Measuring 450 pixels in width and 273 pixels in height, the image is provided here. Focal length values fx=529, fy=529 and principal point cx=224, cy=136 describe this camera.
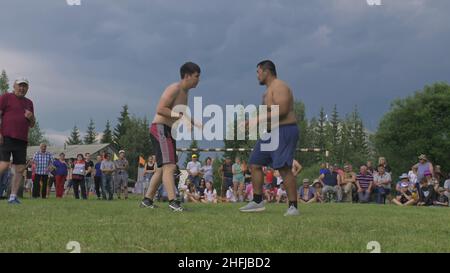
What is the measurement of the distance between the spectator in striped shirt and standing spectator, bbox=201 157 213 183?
17.6 feet

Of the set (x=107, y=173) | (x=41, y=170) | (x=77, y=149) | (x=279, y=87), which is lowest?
Result: (x=107, y=173)

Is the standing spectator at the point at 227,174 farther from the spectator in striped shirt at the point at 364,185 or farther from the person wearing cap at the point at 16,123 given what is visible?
the person wearing cap at the point at 16,123

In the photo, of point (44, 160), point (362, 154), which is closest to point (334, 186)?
point (44, 160)

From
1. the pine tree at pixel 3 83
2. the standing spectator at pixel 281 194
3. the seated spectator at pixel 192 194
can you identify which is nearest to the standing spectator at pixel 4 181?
the seated spectator at pixel 192 194

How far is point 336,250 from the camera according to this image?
3686 millimetres

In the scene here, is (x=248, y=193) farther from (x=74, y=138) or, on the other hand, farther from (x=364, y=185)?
(x=74, y=138)

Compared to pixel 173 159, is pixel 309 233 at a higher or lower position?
lower

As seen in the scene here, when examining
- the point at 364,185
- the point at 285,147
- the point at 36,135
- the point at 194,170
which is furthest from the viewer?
the point at 36,135

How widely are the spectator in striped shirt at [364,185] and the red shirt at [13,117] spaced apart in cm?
1240

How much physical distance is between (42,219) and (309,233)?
309 cm

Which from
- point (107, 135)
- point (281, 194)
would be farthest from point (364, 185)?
point (107, 135)

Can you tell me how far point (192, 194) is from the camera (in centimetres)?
1881

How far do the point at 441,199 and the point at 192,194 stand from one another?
8.39 m
